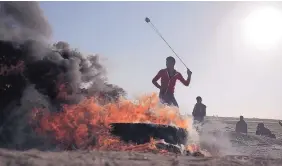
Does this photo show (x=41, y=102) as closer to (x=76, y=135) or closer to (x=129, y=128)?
(x=76, y=135)

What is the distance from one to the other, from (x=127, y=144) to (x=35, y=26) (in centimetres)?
605

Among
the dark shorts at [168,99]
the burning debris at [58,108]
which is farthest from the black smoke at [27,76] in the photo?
the dark shorts at [168,99]

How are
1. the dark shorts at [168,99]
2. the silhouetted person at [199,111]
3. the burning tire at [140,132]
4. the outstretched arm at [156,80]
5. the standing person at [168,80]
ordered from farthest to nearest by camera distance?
the silhouetted person at [199,111] < the outstretched arm at [156,80] < the standing person at [168,80] < the dark shorts at [168,99] < the burning tire at [140,132]

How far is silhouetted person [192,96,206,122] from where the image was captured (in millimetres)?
16703

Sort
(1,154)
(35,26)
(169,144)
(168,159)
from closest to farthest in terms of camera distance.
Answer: (1,154) → (168,159) → (169,144) → (35,26)

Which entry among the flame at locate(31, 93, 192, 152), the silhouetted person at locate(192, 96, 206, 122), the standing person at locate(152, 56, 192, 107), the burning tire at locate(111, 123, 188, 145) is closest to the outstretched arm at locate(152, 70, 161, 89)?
the standing person at locate(152, 56, 192, 107)

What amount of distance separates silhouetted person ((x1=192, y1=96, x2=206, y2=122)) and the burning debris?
194 inches

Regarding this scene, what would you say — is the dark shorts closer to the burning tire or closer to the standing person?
the standing person

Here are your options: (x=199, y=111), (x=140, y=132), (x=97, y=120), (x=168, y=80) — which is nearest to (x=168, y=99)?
(x=168, y=80)

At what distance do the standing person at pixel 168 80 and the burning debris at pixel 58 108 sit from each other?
0.92m

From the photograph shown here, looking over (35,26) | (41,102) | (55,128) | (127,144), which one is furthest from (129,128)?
(35,26)

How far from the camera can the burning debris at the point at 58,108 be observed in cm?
954

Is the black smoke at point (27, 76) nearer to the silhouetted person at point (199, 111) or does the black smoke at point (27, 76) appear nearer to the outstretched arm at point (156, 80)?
the outstretched arm at point (156, 80)

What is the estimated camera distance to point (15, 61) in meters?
11.3
